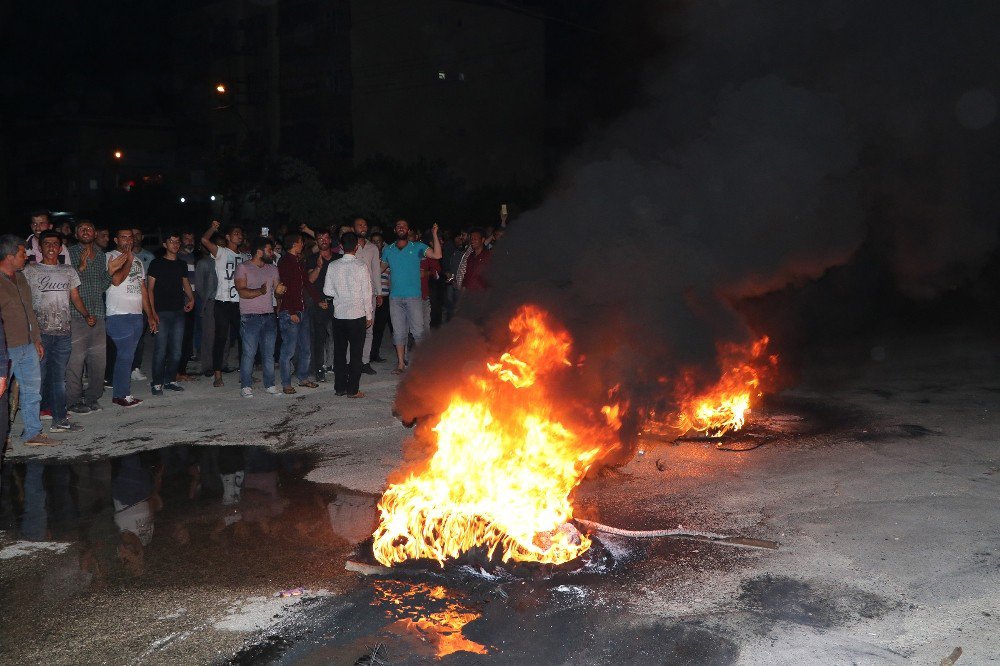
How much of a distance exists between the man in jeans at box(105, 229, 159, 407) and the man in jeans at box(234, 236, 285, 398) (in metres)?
1.17

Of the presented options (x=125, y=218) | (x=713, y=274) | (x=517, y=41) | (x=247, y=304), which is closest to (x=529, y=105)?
(x=517, y=41)

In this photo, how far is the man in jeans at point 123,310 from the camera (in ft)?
31.6

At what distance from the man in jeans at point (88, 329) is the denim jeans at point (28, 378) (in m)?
1.31

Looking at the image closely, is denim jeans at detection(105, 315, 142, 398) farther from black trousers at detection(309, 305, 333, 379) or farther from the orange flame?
the orange flame

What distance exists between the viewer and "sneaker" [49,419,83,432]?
8445mm

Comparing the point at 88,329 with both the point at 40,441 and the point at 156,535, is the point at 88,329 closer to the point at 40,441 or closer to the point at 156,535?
the point at 40,441

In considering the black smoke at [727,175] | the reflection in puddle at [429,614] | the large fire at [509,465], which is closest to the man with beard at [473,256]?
the black smoke at [727,175]

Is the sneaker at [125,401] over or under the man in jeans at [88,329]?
under

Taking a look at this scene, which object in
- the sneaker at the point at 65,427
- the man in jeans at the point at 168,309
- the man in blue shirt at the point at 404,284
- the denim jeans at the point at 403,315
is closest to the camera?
the sneaker at the point at 65,427

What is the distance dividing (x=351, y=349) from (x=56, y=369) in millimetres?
3243

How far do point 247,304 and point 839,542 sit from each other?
742 cm

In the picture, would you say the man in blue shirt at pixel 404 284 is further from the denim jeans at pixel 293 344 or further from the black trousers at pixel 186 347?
the black trousers at pixel 186 347

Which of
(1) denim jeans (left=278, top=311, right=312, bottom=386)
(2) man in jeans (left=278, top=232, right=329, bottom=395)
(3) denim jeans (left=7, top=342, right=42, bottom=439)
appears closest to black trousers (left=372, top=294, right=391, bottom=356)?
(1) denim jeans (left=278, top=311, right=312, bottom=386)

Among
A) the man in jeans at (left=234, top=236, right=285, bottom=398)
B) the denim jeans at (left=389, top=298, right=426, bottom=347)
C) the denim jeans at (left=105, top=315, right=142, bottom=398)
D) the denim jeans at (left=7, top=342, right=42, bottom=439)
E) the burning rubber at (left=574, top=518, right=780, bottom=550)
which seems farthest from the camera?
the denim jeans at (left=389, top=298, right=426, bottom=347)
